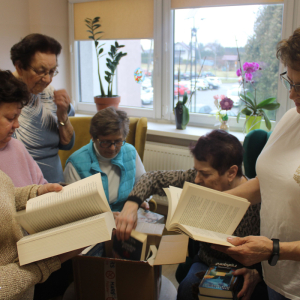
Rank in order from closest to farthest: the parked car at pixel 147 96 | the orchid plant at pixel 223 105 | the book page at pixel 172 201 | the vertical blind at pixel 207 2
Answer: the book page at pixel 172 201 → the vertical blind at pixel 207 2 → the orchid plant at pixel 223 105 → the parked car at pixel 147 96

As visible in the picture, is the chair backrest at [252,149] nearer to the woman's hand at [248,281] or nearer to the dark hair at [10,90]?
the woman's hand at [248,281]

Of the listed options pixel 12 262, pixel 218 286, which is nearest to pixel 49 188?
pixel 12 262

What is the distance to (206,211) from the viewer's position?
3.74 feet

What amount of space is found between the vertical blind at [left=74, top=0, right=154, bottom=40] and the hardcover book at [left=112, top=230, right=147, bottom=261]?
2328mm

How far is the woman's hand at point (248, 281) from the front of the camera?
4.44 ft

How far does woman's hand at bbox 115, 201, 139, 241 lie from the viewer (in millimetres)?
1365

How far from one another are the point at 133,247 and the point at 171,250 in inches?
6.4

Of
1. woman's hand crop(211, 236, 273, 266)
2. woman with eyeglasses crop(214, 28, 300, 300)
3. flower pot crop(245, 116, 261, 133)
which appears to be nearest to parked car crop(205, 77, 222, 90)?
flower pot crop(245, 116, 261, 133)

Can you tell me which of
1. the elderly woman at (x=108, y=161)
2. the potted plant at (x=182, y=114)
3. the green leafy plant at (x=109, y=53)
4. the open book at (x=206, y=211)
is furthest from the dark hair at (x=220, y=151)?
the green leafy plant at (x=109, y=53)

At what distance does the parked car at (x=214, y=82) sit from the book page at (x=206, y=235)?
2072 millimetres

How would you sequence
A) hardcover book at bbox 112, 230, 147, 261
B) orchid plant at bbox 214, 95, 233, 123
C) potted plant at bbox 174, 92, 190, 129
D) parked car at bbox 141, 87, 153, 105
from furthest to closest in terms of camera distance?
parked car at bbox 141, 87, 153, 105 < potted plant at bbox 174, 92, 190, 129 < orchid plant at bbox 214, 95, 233, 123 < hardcover book at bbox 112, 230, 147, 261

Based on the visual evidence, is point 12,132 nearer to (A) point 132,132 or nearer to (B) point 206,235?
(B) point 206,235

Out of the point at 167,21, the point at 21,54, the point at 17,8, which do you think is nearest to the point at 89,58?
the point at 17,8

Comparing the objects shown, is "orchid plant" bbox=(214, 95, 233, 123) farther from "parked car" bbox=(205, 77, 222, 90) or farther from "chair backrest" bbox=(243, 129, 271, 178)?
"chair backrest" bbox=(243, 129, 271, 178)
